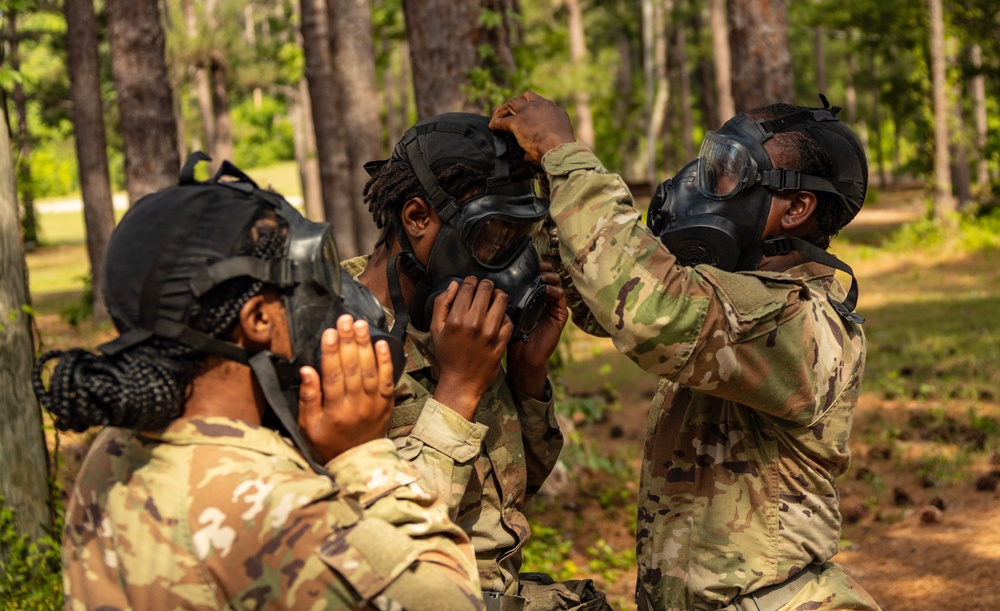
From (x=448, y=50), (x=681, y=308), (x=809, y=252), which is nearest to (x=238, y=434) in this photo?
(x=681, y=308)

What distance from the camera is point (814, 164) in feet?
9.55

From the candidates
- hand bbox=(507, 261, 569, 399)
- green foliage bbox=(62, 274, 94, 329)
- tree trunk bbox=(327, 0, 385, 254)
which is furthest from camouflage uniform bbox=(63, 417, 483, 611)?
green foliage bbox=(62, 274, 94, 329)

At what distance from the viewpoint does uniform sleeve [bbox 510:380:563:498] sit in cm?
316

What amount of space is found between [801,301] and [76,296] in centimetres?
2297

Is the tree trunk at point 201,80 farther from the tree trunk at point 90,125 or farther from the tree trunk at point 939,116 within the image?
the tree trunk at point 939,116

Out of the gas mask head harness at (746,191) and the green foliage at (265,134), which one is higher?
the green foliage at (265,134)

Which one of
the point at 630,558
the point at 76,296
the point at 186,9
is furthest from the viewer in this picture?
the point at 186,9

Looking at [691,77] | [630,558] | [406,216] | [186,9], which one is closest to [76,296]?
[186,9]

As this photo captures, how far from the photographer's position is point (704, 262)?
2.87m

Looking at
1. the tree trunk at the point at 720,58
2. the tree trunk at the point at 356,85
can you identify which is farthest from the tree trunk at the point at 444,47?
the tree trunk at the point at 720,58

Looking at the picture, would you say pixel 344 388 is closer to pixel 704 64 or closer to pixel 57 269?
pixel 57 269

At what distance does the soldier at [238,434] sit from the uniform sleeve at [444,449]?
1.69 feet

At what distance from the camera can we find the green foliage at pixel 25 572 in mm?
4914

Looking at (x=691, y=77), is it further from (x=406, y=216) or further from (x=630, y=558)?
(x=406, y=216)
